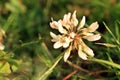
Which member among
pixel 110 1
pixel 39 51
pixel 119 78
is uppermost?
pixel 110 1

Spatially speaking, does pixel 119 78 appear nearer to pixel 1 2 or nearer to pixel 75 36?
pixel 75 36

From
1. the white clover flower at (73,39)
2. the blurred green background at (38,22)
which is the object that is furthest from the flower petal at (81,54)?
→ the blurred green background at (38,22)

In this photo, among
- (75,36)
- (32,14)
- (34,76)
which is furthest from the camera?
(32,14)

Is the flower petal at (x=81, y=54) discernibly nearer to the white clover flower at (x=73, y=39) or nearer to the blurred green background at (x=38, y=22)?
the white clover flower at (x=73, y=39)

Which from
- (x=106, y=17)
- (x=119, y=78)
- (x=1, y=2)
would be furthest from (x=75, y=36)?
(x=1, y=2)

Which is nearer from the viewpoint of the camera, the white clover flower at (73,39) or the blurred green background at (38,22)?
the white clover flower at (73,39)

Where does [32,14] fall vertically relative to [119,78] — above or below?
above

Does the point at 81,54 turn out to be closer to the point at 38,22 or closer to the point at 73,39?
the point at 73,39

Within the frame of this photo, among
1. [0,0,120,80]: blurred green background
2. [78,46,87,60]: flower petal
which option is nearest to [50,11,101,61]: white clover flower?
[78,46,87,60]: flower petal

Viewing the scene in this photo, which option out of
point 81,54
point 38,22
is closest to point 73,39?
point 81,54
